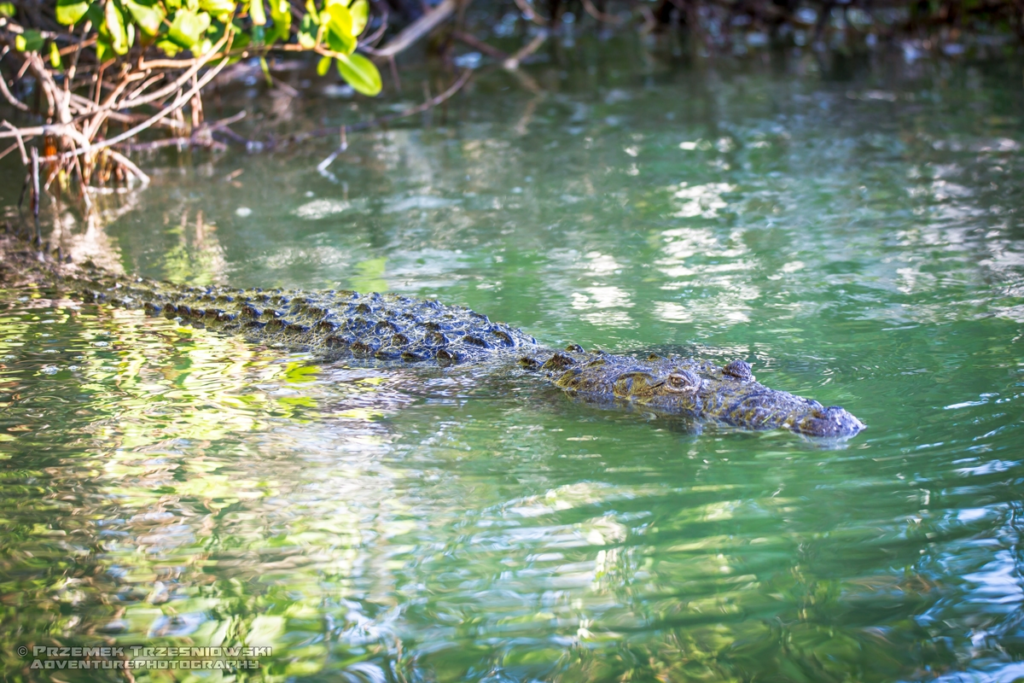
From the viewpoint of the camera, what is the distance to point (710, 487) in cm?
364

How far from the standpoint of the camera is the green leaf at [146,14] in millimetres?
7035

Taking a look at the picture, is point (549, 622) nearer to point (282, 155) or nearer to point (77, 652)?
point (77, 652)

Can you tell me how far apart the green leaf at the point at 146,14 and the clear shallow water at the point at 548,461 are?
4.99ft

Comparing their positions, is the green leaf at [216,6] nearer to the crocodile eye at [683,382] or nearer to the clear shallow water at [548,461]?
the clear shallow water at [548,461]

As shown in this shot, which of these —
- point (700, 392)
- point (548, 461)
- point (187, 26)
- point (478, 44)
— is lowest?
point (548, 461)

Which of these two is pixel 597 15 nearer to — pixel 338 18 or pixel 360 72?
pixel 360 72

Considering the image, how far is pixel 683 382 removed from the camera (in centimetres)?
432

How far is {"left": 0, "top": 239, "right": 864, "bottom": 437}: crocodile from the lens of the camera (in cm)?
412

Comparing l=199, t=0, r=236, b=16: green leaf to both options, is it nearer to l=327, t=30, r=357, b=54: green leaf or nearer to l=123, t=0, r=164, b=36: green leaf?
l=123, t=0, r=164, b=36: green leaf

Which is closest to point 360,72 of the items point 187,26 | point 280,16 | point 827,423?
point 280,16

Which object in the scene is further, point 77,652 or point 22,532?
point 22,532

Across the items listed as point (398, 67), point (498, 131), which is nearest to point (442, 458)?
point (498, 131)

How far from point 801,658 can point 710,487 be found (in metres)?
1.00

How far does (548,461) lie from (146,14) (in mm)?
5041
